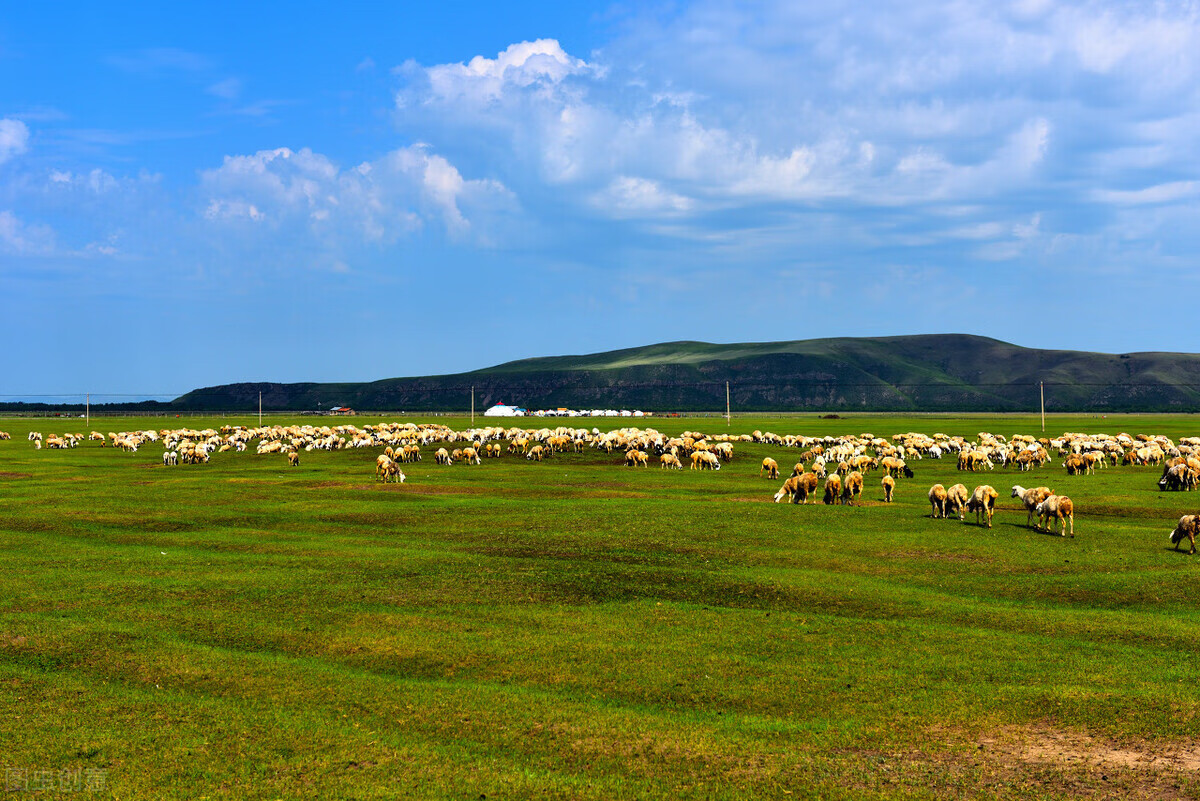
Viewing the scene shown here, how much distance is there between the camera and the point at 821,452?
211 feet

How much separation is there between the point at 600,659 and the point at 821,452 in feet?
167

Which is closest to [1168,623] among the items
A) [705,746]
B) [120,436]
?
Answer: [705,746]

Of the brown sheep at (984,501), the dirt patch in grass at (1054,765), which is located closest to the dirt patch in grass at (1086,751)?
the dirt patch in grass at (1054,765)

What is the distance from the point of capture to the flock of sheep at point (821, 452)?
109ft

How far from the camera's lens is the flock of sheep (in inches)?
Result: 1312

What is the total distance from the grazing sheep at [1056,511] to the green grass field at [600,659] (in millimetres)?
712

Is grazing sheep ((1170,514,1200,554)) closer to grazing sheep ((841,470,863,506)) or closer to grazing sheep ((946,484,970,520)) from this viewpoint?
grazing sheep ((946,484,970,520))

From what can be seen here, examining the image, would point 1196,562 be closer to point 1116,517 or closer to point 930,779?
point 1116,517

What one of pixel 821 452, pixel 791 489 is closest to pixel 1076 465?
pixel 821 452

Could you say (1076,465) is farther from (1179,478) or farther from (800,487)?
A: (800,487)

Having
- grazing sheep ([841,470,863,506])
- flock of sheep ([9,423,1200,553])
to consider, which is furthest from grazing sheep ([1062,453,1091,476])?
grazing sheep ([841,470,863,506])

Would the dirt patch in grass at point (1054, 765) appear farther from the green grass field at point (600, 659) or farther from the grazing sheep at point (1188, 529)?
the grazing sheep at point (1188, 529)

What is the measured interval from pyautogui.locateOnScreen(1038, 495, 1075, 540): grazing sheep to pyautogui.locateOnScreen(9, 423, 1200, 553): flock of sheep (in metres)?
0.05

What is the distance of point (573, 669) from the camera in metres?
15.5
